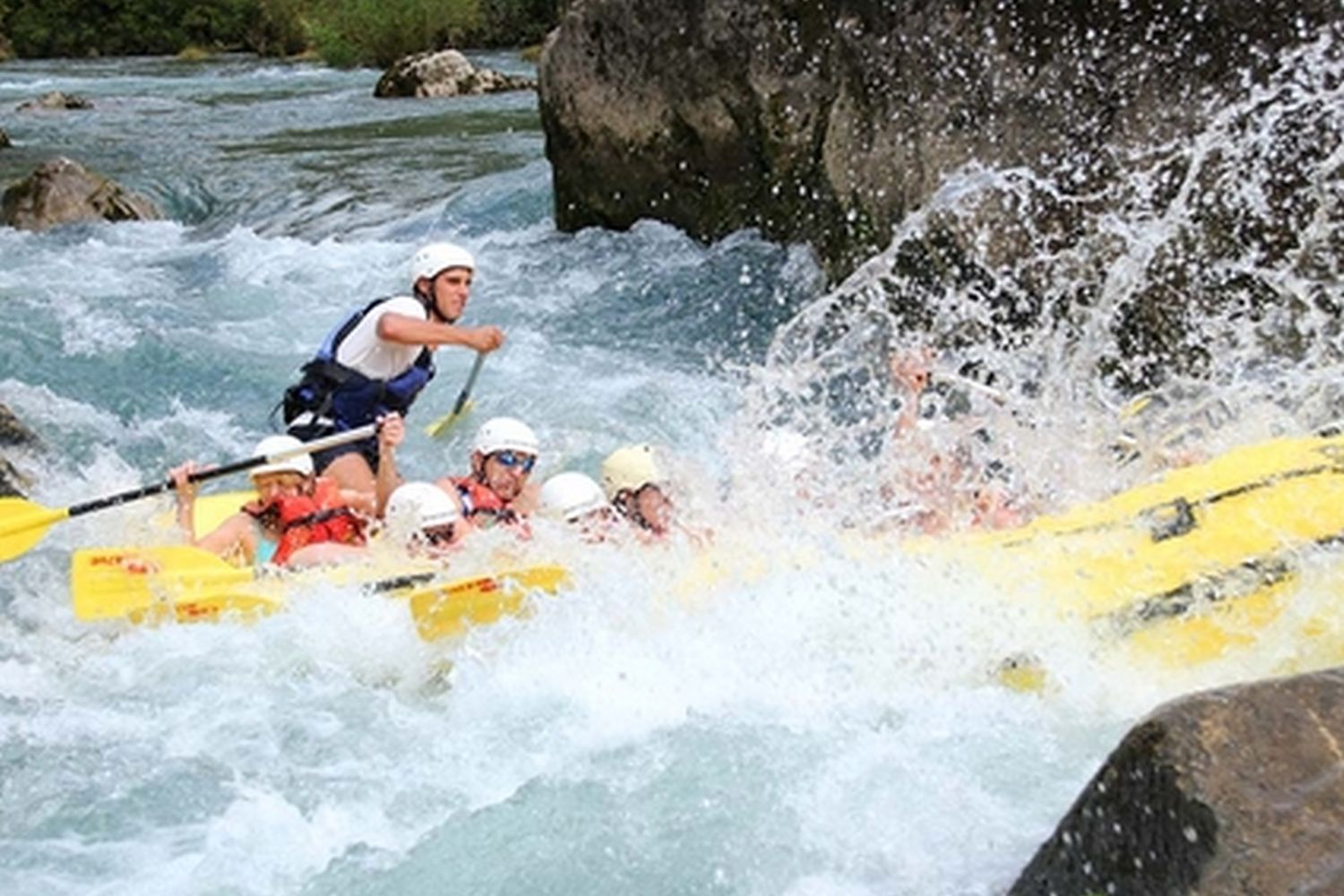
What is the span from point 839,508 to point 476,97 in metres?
15.9

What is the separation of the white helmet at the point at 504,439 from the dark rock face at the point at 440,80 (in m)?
15.5

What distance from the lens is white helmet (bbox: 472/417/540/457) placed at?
619 centimetres

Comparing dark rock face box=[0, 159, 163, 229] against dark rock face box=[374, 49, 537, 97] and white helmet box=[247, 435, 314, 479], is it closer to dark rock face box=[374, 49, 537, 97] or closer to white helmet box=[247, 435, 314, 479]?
dark rock face box=[374, 49, 537, 97]

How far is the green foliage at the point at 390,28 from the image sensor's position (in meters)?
27.6

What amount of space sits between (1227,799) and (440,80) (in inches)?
762

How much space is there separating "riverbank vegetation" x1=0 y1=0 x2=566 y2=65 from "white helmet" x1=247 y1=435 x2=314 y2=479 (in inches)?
870

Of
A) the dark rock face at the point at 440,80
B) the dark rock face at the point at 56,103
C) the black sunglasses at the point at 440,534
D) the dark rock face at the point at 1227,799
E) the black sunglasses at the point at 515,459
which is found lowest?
the dark rock face at the point at 56,103

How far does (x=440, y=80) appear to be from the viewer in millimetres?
21234

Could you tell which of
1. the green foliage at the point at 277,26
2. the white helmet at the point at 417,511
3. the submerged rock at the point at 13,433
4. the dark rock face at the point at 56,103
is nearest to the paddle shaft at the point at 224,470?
the white helmet at the point at 417,511

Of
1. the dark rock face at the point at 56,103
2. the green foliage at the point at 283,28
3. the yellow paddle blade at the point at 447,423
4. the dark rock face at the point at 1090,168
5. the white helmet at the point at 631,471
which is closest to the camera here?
the white helmet at the point at 631,471

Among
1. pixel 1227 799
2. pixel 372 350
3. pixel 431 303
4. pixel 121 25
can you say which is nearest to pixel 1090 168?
pixel 431 303

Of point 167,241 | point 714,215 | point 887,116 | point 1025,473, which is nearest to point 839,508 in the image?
point 1025,473

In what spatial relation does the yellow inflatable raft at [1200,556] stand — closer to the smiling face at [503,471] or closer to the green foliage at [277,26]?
the smiling face at [503,471]

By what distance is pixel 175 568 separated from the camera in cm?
575
